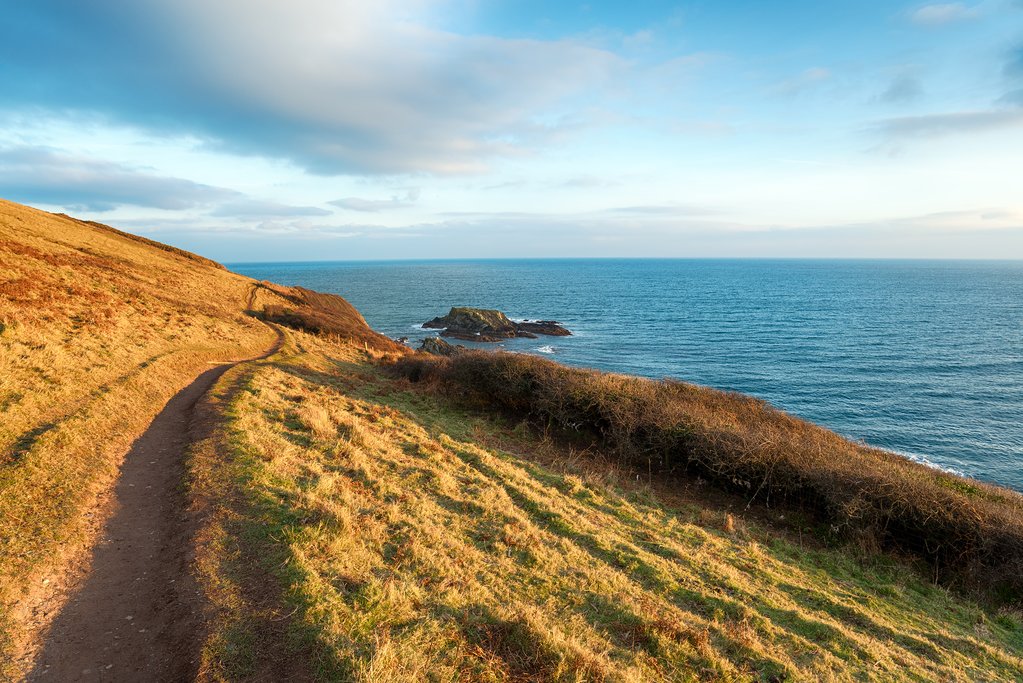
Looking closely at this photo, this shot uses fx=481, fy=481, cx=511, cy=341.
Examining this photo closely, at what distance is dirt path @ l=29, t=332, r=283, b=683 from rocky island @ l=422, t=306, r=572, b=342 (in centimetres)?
6886

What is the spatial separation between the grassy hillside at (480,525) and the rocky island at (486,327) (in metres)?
52.8

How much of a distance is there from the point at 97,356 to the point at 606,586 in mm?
22209

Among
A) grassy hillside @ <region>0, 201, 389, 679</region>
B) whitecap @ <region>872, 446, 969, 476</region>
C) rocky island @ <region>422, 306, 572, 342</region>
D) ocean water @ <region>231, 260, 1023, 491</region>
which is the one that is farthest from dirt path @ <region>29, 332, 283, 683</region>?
rocky island @ <region>422, 306, 572, 342</region>

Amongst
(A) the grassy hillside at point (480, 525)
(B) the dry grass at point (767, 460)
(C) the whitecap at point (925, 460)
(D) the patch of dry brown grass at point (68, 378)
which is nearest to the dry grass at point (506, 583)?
(A) the grassy hillside at point (480, 525)

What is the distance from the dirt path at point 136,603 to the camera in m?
7.36

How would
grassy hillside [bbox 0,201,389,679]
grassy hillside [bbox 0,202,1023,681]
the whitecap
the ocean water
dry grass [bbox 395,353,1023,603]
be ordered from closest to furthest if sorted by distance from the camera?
grassy hillside [bbox 0,202,1023,681] → grassy hillside [bbox 0,201,389,679] → dry grass [bbox 395,353,1023,603] → the whitecap → the ocean water

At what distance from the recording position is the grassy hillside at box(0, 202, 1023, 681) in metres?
8.61

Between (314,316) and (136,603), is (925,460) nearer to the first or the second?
(136,603)

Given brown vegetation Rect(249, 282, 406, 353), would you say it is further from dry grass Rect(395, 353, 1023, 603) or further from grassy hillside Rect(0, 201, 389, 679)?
dry grass Rect(395, 353, 1023, 603)

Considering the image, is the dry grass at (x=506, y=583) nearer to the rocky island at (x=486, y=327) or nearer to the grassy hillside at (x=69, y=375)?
the grassy hillside at (x=69, y=375)

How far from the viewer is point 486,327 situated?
8494 cm

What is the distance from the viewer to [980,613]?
47.9 feet

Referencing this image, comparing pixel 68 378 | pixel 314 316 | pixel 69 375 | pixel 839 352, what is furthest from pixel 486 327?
pixel 68 378

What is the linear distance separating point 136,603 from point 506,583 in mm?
7030
